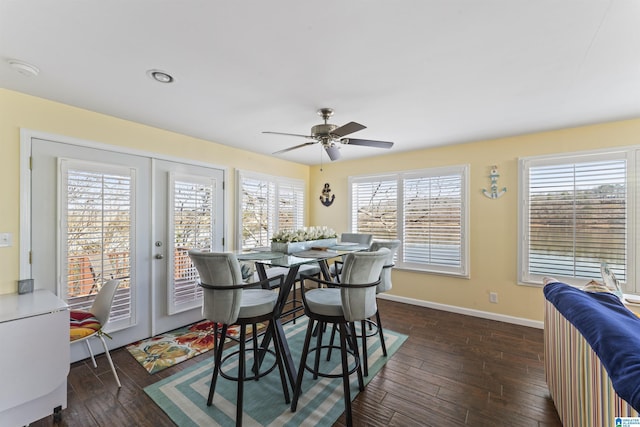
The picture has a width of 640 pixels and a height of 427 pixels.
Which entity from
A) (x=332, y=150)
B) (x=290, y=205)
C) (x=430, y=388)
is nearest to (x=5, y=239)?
(x=332, y=150)

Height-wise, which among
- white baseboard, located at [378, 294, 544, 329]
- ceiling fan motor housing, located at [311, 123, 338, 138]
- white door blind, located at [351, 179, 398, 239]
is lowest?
white baseboard, located at [378, 294, 544, 329]

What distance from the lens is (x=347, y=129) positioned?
7.43 feet

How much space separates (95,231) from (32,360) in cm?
129

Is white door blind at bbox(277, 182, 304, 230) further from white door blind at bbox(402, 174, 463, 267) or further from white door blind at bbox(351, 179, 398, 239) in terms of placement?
white door blind at bbox(402, 174, 463, 267)

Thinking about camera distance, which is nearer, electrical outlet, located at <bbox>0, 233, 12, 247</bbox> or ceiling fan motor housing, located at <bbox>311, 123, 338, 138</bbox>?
electrical outlet, located at <bbox>0, 233, 12, 247</bbox>

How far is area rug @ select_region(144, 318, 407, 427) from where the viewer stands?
6.17 ft

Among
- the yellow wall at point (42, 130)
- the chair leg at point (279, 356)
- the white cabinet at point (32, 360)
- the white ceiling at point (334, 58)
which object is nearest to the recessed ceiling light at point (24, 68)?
the white ceiling at point (334, 58)

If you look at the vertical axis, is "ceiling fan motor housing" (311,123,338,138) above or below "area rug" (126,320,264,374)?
above

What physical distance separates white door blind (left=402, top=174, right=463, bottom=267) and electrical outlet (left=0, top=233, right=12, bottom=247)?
15.0 feet

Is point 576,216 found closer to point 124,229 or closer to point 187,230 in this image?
point 187,230

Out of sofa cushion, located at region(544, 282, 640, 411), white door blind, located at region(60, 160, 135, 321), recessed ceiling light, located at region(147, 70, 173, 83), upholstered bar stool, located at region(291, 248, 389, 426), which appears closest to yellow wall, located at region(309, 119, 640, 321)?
sofa cushion, located at region(544, 282, 640, 411)

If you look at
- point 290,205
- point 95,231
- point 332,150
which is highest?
point 332,150

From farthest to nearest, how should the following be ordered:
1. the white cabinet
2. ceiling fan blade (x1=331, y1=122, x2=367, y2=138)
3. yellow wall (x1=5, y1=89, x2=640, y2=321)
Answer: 1. yellow wall (x1=5, y1=89, x2=640, y2=321)
2. ceiling fan blade (x1=331, y1=122, x2=367, y2=138)
3. the white cabinet

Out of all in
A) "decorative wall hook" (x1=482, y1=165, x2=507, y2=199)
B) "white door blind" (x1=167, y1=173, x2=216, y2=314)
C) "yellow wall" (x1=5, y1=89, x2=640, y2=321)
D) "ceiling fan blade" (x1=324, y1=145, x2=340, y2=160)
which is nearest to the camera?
"yellow wall" (x1=5, y1=89, x2=640, y2=321)
